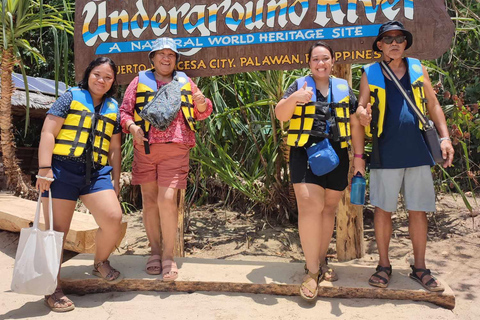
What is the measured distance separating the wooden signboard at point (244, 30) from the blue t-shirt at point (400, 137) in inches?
32.0

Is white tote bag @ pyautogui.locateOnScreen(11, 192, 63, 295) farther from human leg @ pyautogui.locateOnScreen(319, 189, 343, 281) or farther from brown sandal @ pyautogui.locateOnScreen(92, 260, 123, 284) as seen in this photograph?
human leg @ pyautogui.locateOnScreen(319, 189, 343, 281)

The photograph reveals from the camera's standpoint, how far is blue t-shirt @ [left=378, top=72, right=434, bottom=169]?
288cm

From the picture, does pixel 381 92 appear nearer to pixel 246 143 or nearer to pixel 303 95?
pixel 303 95

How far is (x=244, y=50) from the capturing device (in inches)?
149

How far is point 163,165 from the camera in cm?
321

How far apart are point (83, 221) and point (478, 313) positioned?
11.4ft

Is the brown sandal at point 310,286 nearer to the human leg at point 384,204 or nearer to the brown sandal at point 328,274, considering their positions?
the brown sandal at point 328,274

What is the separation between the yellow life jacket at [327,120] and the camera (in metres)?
2.94

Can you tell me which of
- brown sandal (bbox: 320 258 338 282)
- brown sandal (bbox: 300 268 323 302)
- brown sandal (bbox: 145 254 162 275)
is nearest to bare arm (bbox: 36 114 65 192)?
brown sandal (bbox: 145 254 162 275)

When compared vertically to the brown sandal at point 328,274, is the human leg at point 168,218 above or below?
above

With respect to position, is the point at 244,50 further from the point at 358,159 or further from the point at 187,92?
the point at 358,159

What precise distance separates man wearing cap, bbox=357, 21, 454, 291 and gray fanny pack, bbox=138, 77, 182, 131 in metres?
1.27

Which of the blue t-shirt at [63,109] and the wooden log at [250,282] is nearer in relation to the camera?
the blue t-shirt at [63,109]

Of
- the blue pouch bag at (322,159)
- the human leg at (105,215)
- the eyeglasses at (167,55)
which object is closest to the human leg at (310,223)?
the blue pouch bag at (322,159)
